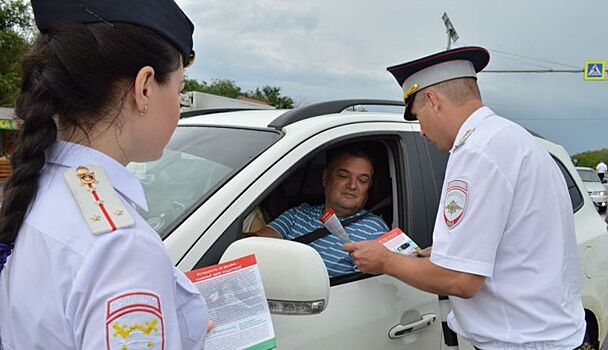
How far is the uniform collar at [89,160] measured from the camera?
827 mm

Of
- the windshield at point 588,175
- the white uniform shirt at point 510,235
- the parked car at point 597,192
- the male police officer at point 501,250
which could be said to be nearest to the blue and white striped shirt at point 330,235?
the male police officer at point 501,250

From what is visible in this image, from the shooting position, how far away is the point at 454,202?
1670 millimetres

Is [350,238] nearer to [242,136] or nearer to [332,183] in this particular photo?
[332,183]

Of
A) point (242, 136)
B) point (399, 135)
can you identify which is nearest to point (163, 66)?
point (242, 136)

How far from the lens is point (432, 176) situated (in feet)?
7.72

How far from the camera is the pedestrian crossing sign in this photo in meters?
19.8

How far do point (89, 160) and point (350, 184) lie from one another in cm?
183

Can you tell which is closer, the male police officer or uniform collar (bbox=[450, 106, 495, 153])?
the male police officer

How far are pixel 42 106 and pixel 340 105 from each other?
66.7 inches

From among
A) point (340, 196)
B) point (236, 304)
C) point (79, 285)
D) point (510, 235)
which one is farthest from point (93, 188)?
point (340, 196)

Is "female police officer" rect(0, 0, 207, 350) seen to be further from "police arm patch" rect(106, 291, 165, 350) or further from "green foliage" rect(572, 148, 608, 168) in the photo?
"green foliage" rect(572, 148, 608, 168)

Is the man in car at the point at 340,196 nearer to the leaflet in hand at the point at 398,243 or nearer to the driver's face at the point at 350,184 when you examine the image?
the driver's face at the point at 350,184

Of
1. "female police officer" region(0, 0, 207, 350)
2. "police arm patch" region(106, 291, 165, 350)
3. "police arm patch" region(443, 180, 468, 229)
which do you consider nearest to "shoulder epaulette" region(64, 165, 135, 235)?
"female police officer" region(0, 0, 207, 350)

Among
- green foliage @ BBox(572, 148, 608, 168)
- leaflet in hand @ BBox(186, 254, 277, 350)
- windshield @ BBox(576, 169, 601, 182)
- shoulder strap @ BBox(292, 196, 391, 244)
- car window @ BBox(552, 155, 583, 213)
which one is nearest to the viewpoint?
leaflet in hand @ BBox(186, 254, 277, 350)
